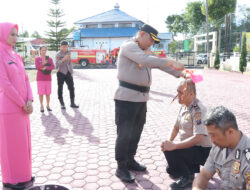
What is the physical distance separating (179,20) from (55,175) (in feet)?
237

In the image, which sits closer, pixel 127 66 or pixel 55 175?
pixel 127 66

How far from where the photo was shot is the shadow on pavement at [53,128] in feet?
15.4

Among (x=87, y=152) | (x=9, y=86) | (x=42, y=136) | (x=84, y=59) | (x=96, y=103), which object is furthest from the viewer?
(x=84, y=59)

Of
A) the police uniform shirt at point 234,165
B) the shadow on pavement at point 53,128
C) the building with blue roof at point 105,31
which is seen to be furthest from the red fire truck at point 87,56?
the police uniform shirt at point 234,165

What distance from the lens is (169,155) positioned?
2859mm

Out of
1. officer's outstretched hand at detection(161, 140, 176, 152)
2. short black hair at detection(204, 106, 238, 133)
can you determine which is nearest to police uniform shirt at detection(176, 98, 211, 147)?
officer's outstretched hand at detection(161, 140, 176, 152)

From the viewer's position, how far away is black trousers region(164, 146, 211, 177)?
2822 mm

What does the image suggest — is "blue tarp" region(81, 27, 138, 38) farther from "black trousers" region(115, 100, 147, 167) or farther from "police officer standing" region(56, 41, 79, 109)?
"black trousers" region(115, 100, 147, 167)

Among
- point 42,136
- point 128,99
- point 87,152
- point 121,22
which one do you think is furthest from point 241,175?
point 121,22

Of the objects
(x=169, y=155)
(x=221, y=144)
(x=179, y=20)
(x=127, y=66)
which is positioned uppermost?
(x=179, y=20)

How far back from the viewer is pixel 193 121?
8.85 feet

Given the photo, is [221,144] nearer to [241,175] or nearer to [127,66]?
[241,175]

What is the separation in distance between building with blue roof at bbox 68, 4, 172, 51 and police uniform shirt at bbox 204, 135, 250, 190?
38576mm

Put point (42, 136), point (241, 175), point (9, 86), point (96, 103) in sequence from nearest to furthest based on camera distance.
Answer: point (241, 175), point (9, 86), point (42, 136), point (96, 103)
